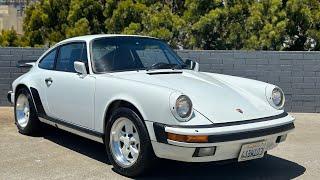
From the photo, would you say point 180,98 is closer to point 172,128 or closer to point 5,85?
point 172,128

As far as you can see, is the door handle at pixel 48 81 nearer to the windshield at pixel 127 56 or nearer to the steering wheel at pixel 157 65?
the windshield at pixel 127 56

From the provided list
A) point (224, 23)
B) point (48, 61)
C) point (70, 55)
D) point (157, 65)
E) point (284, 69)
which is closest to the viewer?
point (157, 65)

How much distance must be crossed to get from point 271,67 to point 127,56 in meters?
4.27

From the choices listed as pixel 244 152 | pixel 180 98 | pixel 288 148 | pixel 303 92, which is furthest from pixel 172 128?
pixel 303 92

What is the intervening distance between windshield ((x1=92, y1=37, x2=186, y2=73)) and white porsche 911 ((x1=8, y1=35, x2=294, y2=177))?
0.04 feet

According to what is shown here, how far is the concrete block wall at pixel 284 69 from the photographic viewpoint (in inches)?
364

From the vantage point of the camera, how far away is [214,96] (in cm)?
495

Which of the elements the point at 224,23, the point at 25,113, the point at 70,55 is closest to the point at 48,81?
the point at 70,55

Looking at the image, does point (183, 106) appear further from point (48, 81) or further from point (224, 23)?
point (224, 23)

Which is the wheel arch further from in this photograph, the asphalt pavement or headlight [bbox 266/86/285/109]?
headlight [bbox 266/86/285/109]

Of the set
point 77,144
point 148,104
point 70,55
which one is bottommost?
point 77,144

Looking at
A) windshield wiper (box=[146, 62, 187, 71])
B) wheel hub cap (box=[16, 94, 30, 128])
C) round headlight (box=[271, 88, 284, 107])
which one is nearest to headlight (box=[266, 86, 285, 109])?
round headlight (box=[271, 88, 284, 107])

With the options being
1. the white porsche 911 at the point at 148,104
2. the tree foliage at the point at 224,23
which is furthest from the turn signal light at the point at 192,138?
the tree foliage at the point at 224,23

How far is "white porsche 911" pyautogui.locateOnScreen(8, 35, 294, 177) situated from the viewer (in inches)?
180
